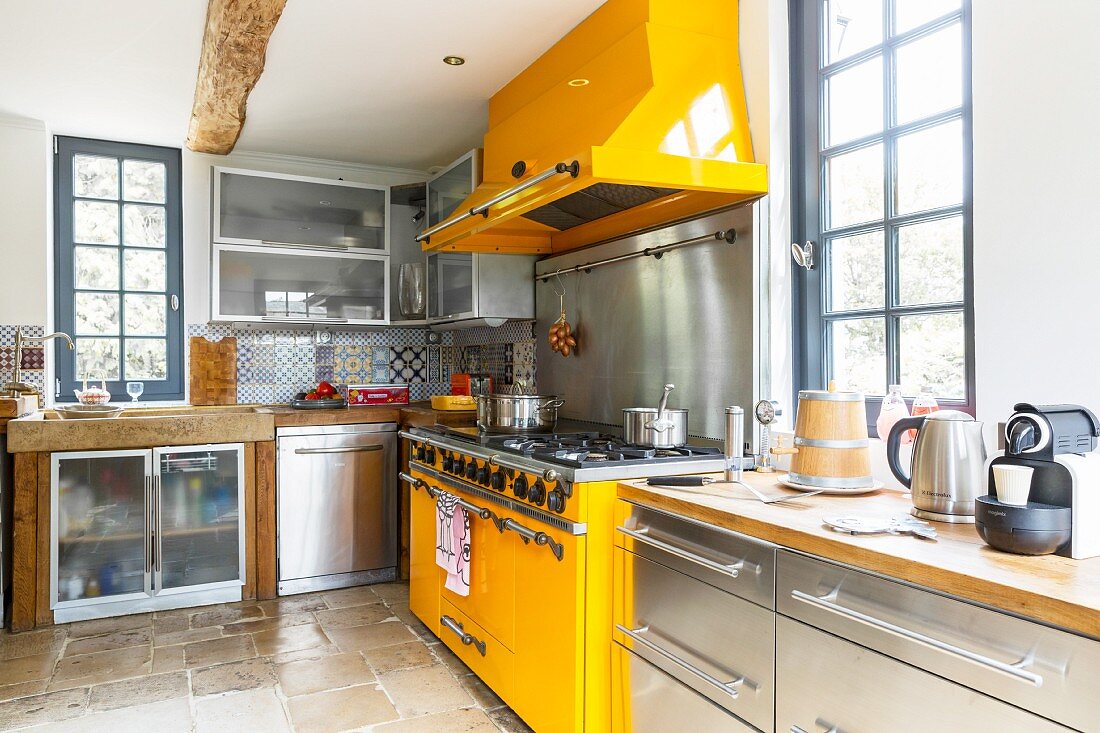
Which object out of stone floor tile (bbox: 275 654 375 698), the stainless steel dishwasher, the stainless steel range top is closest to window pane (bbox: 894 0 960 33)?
the stainless steel range top

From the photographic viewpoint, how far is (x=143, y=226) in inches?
181

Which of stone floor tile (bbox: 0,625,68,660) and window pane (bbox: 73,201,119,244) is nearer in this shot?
stone floor tile (bbox: 0,625,68,660)

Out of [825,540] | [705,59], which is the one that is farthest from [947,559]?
[705,59]

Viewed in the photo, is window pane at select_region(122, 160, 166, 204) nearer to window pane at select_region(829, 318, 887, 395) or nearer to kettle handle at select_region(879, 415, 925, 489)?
window pane at select_region(829, 318, 887, 395)

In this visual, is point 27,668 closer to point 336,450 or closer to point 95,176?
point 336,450

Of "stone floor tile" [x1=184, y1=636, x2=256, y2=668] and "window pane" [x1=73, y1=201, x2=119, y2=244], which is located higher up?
"window pane" [x1=73, y1=201, x2=119, y2=244]

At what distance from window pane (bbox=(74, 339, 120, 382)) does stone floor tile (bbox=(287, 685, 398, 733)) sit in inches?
103

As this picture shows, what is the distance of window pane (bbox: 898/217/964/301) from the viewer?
2.18 m

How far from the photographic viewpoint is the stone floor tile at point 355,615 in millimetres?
3678

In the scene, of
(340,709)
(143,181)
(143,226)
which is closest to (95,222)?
(143,226)

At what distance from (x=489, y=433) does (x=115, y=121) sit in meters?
2.83

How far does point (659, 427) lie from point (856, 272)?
834 millimetres

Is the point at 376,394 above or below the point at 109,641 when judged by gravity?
above

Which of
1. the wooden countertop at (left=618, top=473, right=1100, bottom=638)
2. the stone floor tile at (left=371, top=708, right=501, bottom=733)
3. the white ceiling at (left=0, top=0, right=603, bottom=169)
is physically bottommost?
the stone floor tile at (left=371, top=708, right=501, bottom=733)
